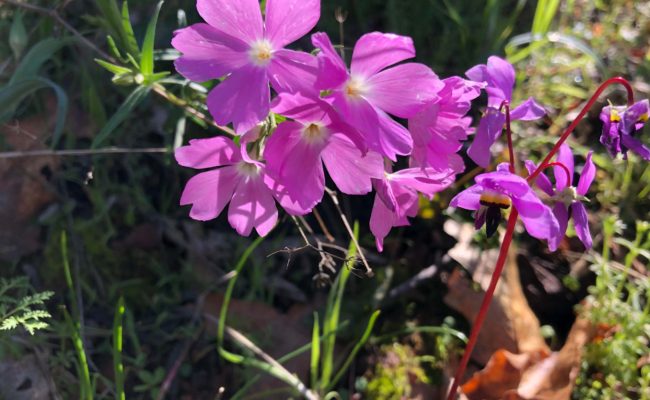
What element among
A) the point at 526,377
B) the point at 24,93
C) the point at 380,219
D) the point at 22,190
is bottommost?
the point at 526,377

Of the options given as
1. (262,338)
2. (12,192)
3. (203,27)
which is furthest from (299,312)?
(203,27)

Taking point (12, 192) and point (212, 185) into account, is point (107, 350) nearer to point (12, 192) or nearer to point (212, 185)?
point (12, 192)

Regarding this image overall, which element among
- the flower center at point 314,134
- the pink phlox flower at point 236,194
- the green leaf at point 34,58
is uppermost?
the flower center at point 314,134

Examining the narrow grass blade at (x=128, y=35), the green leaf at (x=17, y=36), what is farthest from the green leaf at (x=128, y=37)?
the green leaf at (x=17, y=36)

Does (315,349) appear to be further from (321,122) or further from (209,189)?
(321,122)

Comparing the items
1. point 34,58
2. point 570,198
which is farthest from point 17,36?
point 570,198

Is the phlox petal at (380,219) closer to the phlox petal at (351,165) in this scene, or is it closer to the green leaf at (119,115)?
the phlox petal at (351,165)
